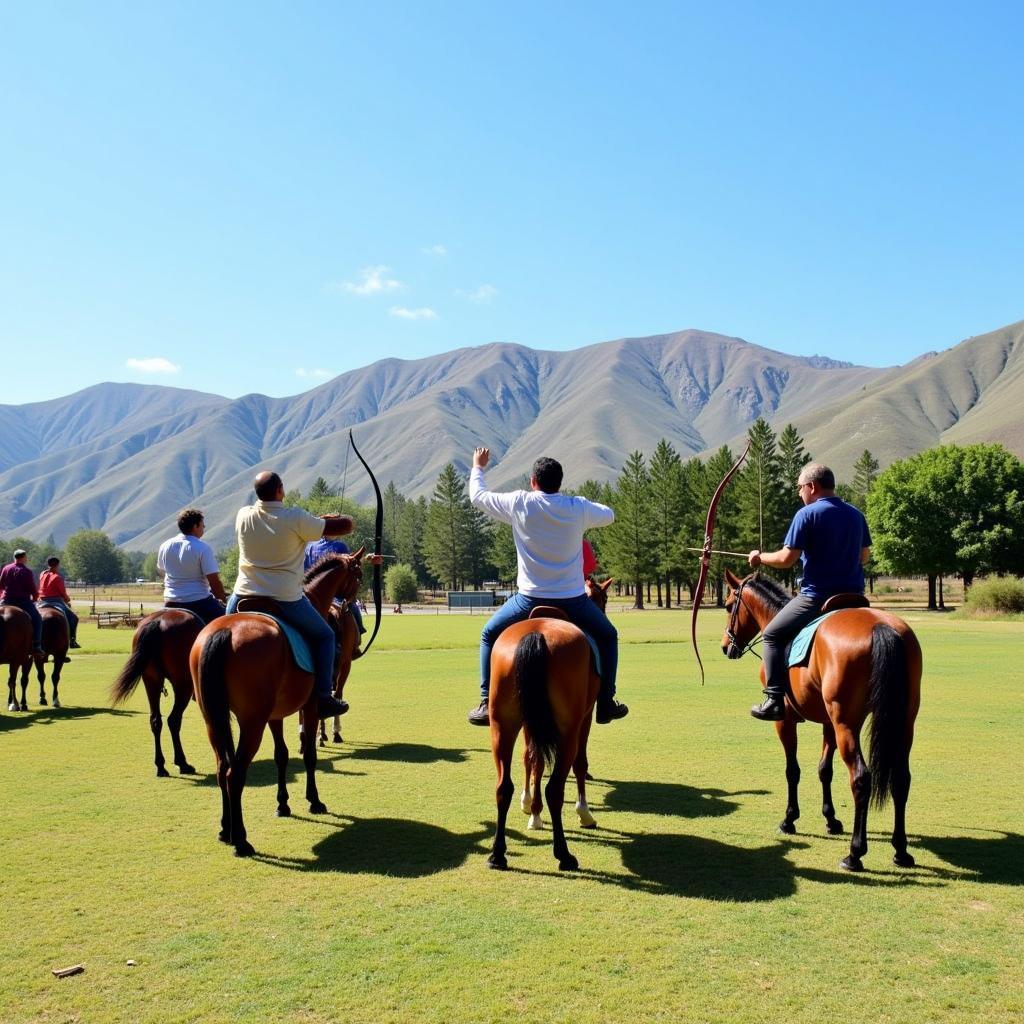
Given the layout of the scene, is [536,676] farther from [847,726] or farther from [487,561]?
[487,561]

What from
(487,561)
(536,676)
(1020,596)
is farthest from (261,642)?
(487,561)

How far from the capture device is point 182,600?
11375mm

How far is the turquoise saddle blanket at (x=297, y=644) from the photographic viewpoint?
8.21 m

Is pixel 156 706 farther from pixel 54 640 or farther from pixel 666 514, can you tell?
pixel 666 514

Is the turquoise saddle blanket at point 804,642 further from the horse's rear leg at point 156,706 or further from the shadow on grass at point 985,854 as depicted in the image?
the horse's rear leg at point 156,706

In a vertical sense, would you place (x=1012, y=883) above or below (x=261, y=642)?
below

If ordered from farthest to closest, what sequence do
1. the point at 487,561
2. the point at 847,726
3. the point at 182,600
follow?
1. the point at 487,561
2. the point at 182,600
3. the point at 847,726

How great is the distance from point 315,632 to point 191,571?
3.55 metres

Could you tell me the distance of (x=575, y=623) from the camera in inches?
311

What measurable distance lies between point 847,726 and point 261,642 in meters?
5.10

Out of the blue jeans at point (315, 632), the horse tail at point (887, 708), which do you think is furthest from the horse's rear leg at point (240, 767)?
the horse tail at point (887, 708)

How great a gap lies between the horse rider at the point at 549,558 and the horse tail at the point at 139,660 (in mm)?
5107

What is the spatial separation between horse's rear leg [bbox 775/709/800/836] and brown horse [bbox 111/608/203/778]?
7192 mm

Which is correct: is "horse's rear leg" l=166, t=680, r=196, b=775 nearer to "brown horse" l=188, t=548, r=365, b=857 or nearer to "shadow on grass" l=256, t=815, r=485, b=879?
"brown horse" l=188, t=548, r=365, b=857
